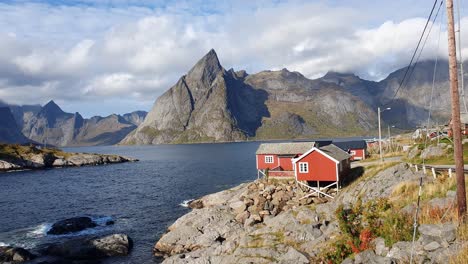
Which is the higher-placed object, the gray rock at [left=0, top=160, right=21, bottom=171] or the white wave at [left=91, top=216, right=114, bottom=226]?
the gray rock at [left=0, top=160, right=21, bottom=171]

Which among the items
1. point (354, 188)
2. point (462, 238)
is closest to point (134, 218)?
point (354, 188)

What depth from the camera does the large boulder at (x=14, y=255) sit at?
35094mm

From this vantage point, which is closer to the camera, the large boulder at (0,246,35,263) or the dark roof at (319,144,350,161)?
the large boulder at (0,246,35,263)

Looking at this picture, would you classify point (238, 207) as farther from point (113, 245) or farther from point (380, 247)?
point (380, 247)

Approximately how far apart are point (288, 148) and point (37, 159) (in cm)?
12629

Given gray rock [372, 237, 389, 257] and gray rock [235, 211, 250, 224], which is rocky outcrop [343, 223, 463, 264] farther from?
gray rock [235, 211, 250, 224]

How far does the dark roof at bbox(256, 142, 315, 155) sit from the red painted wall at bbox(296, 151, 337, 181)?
10.2 meters

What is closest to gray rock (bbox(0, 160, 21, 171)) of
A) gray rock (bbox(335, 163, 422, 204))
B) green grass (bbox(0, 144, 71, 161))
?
green grass (bbox(0, 144, 71, 161))

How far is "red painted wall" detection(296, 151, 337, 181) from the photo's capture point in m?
46.8

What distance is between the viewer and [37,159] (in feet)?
483

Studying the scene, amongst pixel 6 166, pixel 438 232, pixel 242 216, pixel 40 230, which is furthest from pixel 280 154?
pixel 6 166

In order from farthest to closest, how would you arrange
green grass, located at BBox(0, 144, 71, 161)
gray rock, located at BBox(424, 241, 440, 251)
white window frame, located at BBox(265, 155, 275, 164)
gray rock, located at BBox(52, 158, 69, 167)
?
1. gray rock, located at BBox(52, 158, 69, 167)
2. green grass, located at BBox(0, 144, 71, 161)
3. white window frame, located at BBox(265, 155, 275, 164)
4. gray rock, located at BBox(424, 241, 440, 251)

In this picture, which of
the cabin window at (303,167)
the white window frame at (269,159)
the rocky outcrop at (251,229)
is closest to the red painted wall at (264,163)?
the white window frame at (269,159)

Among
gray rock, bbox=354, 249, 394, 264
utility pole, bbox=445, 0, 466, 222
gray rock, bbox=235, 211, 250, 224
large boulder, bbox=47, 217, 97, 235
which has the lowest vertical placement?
large boulder, bbox=47, 217, 97, 235
